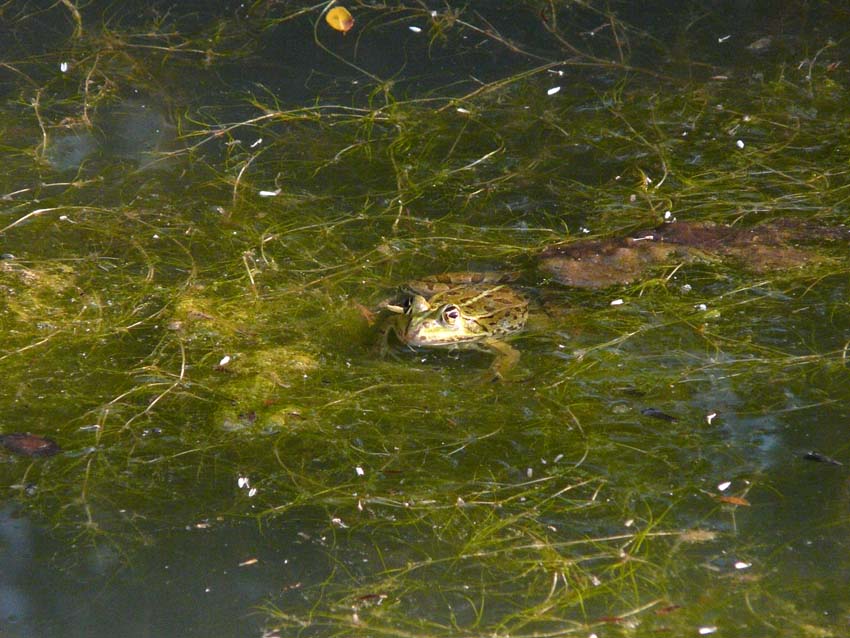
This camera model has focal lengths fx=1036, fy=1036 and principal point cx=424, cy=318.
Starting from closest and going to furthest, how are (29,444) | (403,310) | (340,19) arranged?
(29,444), (403,310), (340,19)

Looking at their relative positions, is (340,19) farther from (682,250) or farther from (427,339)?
(427,339)

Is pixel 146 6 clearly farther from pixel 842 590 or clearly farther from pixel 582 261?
pixel 842 590

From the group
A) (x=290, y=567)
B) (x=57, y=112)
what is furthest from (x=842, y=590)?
(x=57, y=112)

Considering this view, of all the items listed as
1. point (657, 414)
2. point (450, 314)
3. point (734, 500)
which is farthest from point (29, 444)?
point (734, 500)

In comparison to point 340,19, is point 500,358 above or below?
below

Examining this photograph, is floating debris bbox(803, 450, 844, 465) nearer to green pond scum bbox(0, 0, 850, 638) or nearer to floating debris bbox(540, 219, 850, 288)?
green pond scum bbox(0, 0, 850, 638)
